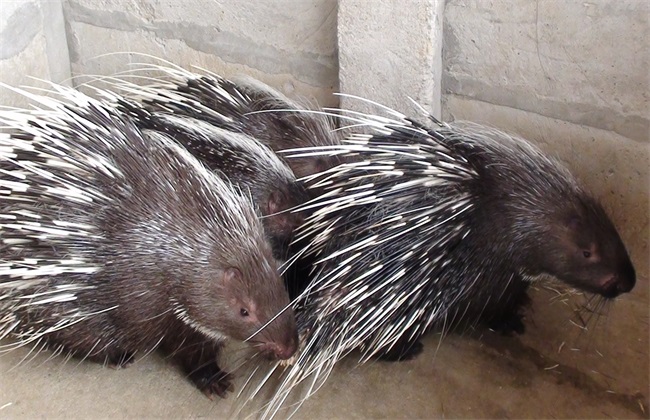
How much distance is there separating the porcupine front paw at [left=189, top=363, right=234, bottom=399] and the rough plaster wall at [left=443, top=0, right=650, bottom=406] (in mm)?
905

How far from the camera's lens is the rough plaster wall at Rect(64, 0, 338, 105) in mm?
2348

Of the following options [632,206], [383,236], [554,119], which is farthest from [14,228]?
[632,206]

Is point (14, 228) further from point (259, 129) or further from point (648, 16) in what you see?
point (648, 16)

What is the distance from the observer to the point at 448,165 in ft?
5.90

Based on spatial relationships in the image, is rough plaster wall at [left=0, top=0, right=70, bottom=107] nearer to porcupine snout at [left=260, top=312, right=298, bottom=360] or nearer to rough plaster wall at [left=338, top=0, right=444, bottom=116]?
rough plaster wall at [left=338, top=0, right=444, bottom=116]

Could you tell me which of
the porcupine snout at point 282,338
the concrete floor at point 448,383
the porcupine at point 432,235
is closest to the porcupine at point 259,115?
the porcupine at point 432,235

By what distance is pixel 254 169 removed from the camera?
2037 mm

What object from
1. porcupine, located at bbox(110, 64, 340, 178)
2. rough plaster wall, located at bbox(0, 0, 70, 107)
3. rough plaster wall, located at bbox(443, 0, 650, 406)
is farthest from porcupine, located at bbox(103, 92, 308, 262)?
rough plaster wall, located at bbox(0, 0, 70, 107)

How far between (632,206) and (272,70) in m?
1.23

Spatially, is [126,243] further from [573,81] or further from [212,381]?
[573,81]

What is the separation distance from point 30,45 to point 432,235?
1.82 m

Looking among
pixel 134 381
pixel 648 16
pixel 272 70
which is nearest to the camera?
pixel 648 16

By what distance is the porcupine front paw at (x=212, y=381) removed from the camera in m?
1.99

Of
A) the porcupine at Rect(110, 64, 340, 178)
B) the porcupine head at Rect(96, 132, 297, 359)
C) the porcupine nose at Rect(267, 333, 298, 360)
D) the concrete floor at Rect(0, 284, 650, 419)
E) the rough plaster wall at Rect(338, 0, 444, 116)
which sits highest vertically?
the rough plaster wall at Rect(338, 0, 444, 116)
